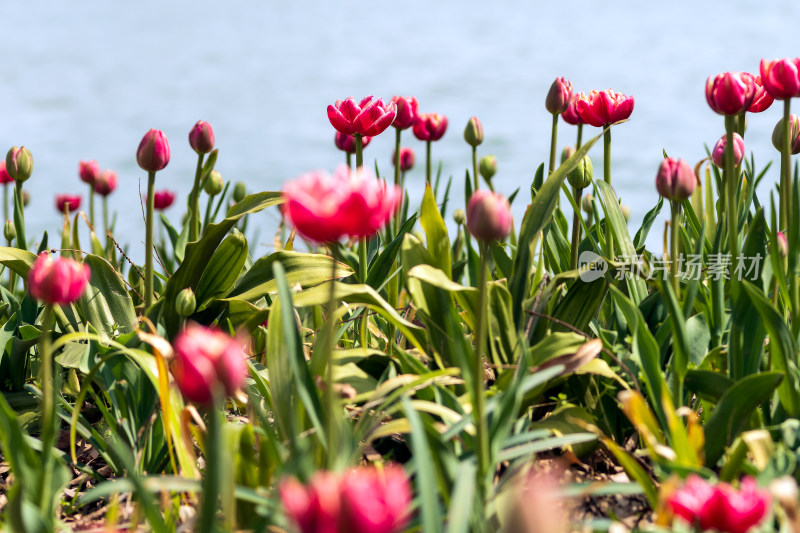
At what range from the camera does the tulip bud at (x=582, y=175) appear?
2.29 meters

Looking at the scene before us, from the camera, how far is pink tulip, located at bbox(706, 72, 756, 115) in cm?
185

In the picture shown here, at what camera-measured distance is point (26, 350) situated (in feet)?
7.54

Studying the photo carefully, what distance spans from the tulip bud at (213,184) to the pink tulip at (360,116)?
96cm

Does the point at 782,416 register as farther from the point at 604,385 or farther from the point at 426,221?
the point at 426,221

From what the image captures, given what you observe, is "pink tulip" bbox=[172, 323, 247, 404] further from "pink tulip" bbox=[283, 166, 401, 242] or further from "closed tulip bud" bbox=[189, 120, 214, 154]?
"closed tulip bud" bbox=[189, 120, 214, 154]

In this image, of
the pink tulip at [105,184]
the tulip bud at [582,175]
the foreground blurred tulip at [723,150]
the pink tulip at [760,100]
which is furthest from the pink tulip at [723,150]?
the pink tulip at [105,184]

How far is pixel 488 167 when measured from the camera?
3285 mm

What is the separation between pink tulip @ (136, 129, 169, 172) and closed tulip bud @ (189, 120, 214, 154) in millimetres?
334

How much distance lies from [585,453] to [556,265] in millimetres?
760

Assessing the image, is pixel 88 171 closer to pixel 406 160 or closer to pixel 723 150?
pixel 406 160

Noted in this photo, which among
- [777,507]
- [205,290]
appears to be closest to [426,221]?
[205,290]

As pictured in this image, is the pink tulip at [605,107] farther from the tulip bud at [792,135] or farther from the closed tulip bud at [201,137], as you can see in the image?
the closed tulip bud at [201,137]

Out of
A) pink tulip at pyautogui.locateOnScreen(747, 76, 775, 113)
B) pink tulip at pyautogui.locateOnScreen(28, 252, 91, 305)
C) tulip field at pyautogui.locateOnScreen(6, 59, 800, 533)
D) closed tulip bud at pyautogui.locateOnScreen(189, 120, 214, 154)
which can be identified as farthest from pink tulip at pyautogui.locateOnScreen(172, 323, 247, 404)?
pink tulip at pyautogui.locateOnScreen(747, 76, 775, 113)

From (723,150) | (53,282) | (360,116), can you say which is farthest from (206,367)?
(723,150)
